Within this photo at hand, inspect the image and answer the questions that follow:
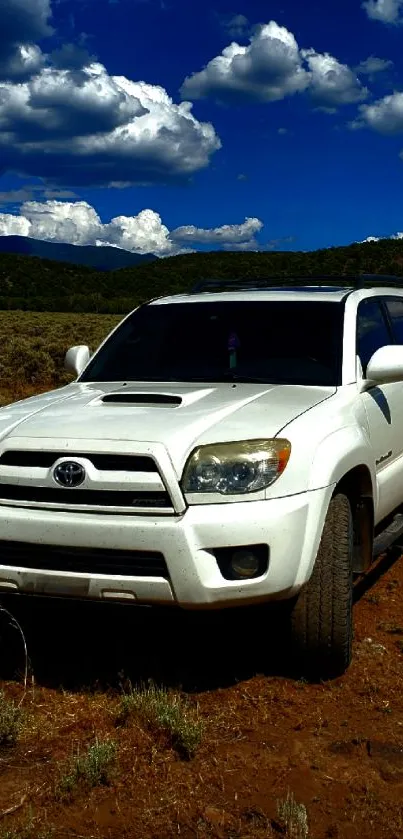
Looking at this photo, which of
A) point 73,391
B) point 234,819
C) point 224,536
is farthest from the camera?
point 73,391

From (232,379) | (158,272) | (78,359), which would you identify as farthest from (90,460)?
(158,272)

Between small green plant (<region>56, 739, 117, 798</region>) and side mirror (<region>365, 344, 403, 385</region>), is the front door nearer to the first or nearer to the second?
side mirror (<region>365, 344, 403, 385</region>)

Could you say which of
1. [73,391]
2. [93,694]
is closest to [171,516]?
[93,694]

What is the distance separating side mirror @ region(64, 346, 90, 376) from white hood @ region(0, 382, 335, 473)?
0.82 meters

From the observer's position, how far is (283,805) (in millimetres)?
2852

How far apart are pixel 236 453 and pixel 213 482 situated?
0.15 m

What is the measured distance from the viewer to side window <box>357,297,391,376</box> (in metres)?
4.88

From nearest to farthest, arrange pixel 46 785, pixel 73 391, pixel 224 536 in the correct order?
pixel 46 785
pixel 224 536
pixel 73 391

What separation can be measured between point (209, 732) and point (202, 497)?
95 centimetres

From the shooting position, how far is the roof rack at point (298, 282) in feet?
18.2

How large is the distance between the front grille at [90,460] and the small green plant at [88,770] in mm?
1059

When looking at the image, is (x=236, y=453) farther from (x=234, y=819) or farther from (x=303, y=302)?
(x=303, y=302)

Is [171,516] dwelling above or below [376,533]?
above

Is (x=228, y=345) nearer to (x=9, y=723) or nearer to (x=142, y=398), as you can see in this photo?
(x=142, y=398)
